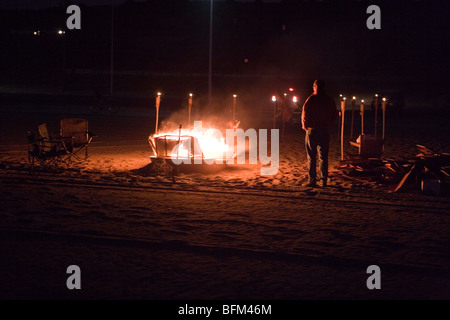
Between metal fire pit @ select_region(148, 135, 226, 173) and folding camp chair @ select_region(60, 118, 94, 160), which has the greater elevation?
folding camp chair @ select_region(60, 118, 94, 160)

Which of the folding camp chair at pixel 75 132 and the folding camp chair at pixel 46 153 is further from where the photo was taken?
the folding camp chair at pixel 75 132

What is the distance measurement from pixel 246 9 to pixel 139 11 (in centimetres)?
1889

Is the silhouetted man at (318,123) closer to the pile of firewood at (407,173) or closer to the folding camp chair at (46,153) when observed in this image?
the pile of firewood at (407,173)

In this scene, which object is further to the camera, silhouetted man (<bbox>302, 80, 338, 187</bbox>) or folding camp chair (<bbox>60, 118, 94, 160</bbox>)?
folding camp chair (<bbox>60, 118, 94, 160</bbox>)

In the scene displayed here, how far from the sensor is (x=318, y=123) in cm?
1070

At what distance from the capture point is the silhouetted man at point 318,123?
10.7 m

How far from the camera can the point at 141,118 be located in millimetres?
28000

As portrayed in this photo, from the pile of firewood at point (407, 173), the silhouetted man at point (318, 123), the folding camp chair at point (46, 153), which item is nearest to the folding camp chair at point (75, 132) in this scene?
the folding camp chair at point (46, 153)

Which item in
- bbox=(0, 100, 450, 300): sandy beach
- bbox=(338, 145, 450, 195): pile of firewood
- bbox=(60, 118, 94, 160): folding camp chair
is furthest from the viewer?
bbox=(60, 118, 94, 160): folding camp chair

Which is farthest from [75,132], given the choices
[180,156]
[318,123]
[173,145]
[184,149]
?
[318,123]

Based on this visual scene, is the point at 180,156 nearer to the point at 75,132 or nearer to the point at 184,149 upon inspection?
the point at 184,149

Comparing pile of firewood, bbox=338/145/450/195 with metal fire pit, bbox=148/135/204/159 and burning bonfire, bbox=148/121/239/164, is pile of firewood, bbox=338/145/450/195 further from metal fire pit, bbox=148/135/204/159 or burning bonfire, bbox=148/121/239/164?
metal fire pit, bbox=148/135/204/159

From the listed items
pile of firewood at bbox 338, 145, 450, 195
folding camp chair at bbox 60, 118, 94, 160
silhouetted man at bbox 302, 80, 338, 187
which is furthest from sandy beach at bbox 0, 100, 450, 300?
folding camp chair at bbox 60, 118, 94, 160

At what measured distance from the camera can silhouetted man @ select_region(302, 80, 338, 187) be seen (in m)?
10.7
